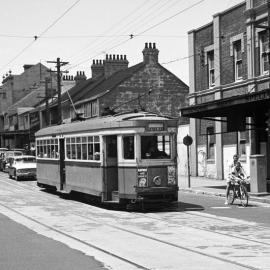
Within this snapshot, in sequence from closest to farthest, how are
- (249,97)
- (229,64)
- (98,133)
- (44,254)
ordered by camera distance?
1. (44,254)
2. (98,133)
3. (249,97)
4. (229,64)

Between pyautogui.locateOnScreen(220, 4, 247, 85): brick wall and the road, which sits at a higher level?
pyautogui.locateOnScreen(220, 4, 247, 85): brick wall

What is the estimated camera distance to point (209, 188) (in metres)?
25.6

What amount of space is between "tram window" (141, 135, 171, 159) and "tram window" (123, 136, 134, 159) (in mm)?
324

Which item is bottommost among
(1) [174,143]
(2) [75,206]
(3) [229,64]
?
(2) [75,206]

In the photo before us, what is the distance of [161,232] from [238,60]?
62.4ft

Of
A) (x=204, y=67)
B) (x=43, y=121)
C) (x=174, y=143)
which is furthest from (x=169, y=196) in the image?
(x=43, y=121)

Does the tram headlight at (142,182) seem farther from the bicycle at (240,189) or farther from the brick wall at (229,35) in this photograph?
the brick wall at (229,35)

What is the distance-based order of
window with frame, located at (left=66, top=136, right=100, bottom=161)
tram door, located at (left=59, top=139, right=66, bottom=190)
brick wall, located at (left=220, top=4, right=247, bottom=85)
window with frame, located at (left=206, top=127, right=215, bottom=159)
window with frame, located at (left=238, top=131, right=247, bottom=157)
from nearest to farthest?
window with frame, located at (left=66, top=136, right=100, bottom=161) → tram door, located at (left=59, top=139, right=66, bottom=190) → brick wall, located at (left=220, top=4, right=247, bottom=85) → window with frame, located at (left=238, top=131, right=247, bottom=157) → window with frame, located at (left=206, top=127, right=215, bottom=159)

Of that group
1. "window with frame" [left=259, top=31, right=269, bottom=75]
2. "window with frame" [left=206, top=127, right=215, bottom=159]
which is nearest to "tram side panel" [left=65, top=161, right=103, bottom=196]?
"window with frame" [left=259, top=31, right=269, bottom=75]

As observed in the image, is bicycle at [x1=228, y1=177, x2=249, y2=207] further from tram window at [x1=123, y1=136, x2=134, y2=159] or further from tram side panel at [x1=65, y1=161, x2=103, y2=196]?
tram side panel at [x1=65, y1=161, x2=103, y2=196]

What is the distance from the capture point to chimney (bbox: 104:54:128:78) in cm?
5478

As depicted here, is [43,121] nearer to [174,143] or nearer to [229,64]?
[229,64]

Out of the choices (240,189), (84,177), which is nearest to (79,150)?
(84,177)

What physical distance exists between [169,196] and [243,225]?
3823 mm
